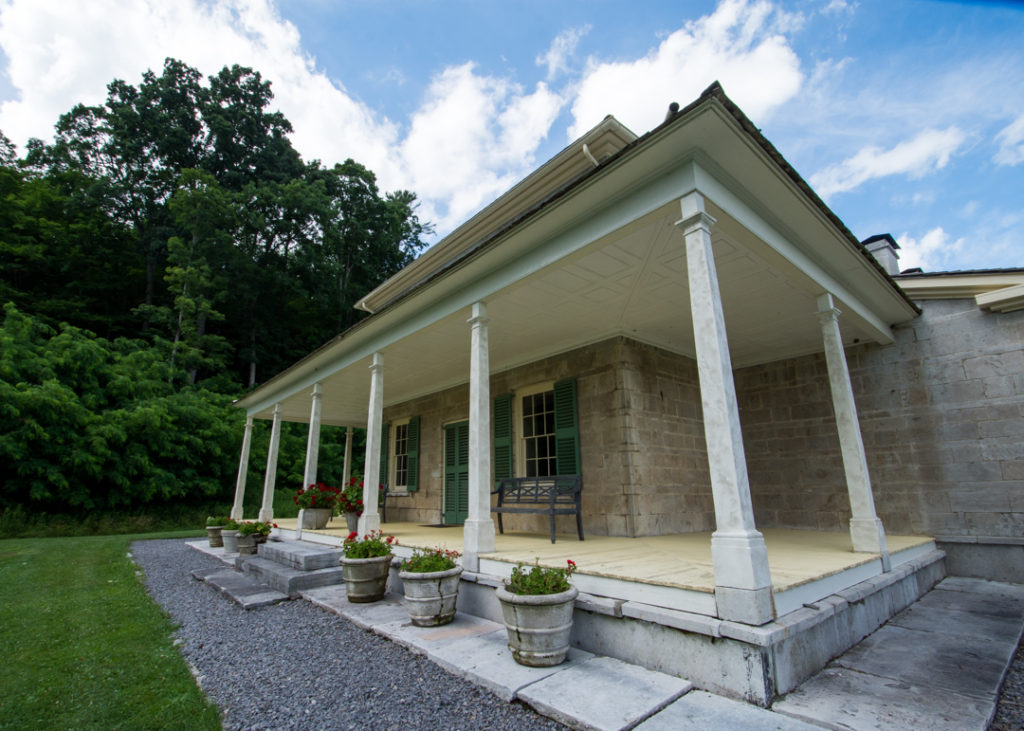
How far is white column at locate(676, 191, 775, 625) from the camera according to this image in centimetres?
239

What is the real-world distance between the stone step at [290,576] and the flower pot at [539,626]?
11.0 ft

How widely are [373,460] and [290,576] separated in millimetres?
1706

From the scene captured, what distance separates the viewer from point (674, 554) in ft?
13.2

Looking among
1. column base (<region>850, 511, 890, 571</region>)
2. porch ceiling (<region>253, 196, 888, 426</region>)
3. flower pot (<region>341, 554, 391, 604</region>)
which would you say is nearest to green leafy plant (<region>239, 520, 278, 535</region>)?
porch ceiling (<region>253, 196, 888, 426</region>)

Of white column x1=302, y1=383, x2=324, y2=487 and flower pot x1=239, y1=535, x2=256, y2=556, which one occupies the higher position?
white column x1=302, y1=383, x2=324, y2=487

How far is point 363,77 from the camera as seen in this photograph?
6.56 m

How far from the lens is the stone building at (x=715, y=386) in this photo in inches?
108

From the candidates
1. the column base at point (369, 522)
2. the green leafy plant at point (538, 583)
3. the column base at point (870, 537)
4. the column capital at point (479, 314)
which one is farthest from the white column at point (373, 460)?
the column base at point (870, 537)

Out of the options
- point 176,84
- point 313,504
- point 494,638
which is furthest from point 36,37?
point 176,84

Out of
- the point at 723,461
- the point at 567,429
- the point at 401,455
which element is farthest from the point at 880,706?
the point at 401,455

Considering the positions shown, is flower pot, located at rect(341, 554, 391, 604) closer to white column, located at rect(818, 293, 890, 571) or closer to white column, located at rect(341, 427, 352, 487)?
white column, located at rect(818, 293, 890, 571)

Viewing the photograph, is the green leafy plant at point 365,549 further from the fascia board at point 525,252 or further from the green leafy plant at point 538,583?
the fascia board at point 525,252

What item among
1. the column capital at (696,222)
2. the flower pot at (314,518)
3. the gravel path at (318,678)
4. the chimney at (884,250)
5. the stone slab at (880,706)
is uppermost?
the chimney at (884,250)

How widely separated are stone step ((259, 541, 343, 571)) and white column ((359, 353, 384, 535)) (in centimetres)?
→ 48
